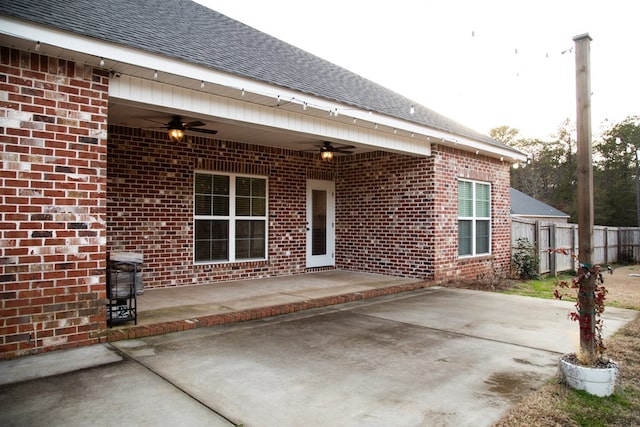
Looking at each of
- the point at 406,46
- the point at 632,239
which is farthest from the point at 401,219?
the point at 632,239

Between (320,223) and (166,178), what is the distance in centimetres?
383

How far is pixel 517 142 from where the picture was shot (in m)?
46.8

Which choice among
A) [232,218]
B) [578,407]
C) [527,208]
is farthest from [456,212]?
[527,208]

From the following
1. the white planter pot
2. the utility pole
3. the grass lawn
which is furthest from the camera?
the utility pole

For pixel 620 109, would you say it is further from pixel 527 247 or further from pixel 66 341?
pixel 66 341

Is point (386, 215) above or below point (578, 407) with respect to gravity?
above

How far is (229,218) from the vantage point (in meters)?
8.21

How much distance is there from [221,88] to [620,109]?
4214cm

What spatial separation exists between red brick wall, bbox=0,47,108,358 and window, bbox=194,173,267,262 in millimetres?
3571

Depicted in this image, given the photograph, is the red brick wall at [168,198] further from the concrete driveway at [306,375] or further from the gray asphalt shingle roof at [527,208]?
the gray asphalt shingle roof at [527,208]

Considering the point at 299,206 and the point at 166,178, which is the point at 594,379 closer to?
the point at 166,178

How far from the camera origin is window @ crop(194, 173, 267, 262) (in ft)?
25.8

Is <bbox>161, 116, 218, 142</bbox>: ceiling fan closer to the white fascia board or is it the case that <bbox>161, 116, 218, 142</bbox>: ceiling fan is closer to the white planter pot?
the white fascia board

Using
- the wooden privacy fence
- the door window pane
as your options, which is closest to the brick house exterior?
the door window pane
